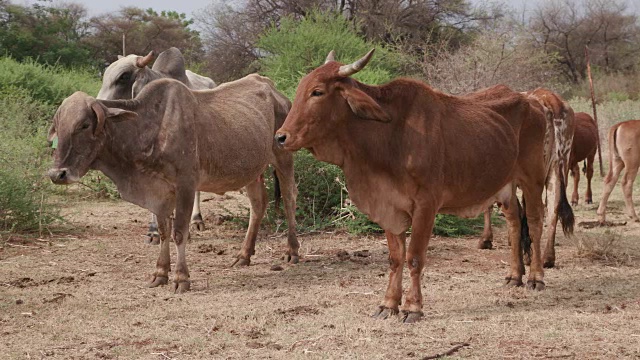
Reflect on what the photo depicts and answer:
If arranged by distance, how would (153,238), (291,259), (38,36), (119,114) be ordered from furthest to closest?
(38,36) → (153,238) → (291,259) → (119,114)

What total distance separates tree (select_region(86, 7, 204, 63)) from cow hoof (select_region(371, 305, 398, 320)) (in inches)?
1165

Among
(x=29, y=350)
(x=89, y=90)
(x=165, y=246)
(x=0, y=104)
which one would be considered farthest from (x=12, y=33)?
(x=29, y=350)

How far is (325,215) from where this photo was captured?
10.1 meters

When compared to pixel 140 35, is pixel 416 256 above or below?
below

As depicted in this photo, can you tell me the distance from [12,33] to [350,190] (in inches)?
1010

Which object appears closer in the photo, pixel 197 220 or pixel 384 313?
pixel 384 313

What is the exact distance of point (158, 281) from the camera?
6.84 meters

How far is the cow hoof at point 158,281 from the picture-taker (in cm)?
683

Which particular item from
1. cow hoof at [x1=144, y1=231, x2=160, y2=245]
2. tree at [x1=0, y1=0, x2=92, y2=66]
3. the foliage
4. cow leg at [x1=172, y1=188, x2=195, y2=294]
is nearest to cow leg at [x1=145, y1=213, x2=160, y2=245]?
cow hoof at [x1=144, y1=231, x2=160, y2=245]

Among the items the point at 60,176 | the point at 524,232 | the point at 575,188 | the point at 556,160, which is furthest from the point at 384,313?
the point at 575,188

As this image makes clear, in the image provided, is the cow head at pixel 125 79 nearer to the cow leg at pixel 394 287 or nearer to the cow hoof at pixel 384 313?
the cow leg at pixel 394 287

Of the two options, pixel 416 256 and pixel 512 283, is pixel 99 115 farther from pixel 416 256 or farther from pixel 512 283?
pixel 512 283

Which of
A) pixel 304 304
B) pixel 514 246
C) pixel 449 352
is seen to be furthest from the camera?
pixel 514 246

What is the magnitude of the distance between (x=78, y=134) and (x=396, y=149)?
2.56 meters
